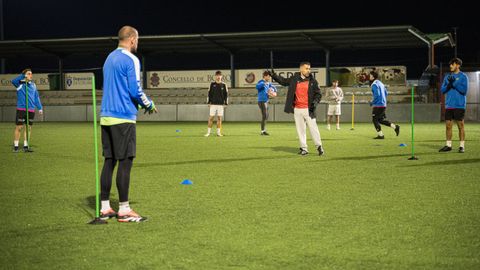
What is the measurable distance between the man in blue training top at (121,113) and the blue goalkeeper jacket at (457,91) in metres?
9.24

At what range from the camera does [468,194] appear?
785cm

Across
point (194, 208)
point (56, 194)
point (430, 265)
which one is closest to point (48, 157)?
point (56, 194)

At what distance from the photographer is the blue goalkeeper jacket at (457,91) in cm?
1338

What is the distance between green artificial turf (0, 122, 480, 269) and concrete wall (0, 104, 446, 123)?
22329mm

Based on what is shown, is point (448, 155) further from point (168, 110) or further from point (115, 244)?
point (168, 110)

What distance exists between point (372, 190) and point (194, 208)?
2746 millimetres

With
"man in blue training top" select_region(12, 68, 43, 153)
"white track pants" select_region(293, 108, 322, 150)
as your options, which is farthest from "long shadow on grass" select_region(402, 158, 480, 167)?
"man in blue training top" select_region(12, 68, 43, 153)

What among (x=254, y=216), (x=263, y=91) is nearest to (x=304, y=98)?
(x=254, y=216)

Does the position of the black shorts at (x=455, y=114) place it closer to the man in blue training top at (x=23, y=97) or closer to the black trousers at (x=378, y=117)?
the black trousers at (x=378, y=117)

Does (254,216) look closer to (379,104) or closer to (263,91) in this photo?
(379,104)

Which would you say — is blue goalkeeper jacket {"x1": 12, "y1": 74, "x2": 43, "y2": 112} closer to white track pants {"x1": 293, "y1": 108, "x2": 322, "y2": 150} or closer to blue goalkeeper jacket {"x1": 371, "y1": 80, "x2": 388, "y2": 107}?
white track pants {"x1": 293, "y1": 108, "x2": 322, "y2": 150}

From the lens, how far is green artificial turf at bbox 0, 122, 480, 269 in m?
4.76

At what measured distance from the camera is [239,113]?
37.2 m

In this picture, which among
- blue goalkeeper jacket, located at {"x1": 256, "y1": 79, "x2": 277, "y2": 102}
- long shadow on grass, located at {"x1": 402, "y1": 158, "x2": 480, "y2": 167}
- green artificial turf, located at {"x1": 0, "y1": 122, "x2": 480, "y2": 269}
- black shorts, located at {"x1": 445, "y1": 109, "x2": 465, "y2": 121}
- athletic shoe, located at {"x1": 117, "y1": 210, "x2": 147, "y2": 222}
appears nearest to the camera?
green artificial turf, located at {"x1": 0, "y1": 122, "x2": 480, "y2": 269}
